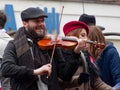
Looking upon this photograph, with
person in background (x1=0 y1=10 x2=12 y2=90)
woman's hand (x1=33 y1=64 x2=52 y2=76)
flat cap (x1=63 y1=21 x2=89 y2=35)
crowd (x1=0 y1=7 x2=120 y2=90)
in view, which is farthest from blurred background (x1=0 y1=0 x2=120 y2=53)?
woman's hand (x1=33 y1=64 x2=52 y2=76)

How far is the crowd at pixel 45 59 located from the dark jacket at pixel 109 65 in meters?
0.40

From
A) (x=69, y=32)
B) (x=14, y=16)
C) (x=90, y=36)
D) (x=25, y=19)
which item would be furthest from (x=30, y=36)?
(x=14, y=16)

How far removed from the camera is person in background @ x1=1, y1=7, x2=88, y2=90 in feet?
16.5

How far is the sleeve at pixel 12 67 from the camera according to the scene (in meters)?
4.99

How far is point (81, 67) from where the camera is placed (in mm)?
5391

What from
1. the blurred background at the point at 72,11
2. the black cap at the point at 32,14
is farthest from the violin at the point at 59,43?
the blurred background at the point at 72,11

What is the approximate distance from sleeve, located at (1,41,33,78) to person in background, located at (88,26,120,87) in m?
1.04

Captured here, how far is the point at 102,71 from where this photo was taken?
6105 millimetres

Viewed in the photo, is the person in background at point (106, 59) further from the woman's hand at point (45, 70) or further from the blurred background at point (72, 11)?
the blurred background at point (72, 11)

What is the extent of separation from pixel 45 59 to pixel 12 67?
0.35 meters

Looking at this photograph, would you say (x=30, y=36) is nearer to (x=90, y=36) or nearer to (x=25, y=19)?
(x=25, y=19)

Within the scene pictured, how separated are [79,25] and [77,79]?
601 mm

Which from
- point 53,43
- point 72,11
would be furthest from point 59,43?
point 72,11

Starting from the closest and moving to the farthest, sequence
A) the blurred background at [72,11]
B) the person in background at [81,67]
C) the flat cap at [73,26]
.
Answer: the person in background at [81,67] < the flat cap at [73,26] < the blurred background at [72,11]
